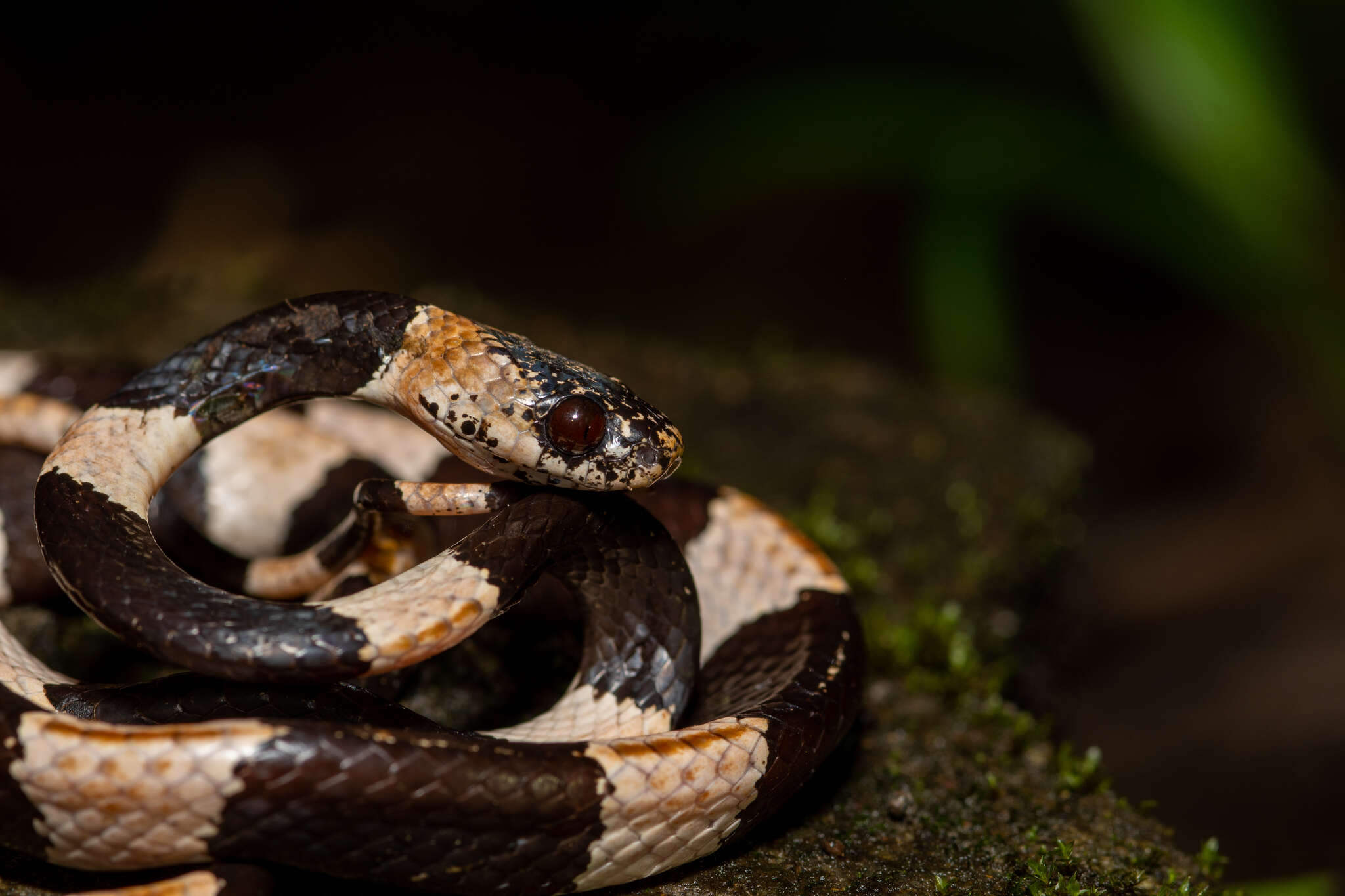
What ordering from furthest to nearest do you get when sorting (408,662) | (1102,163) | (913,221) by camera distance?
(913,221)
(1102,163)
(408,662)

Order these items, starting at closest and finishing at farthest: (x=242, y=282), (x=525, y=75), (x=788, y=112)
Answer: (x=242, y=282), (x=788, y=112), (x=525, y=75)

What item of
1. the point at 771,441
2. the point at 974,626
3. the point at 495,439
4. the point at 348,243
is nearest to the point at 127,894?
the point at 495,439

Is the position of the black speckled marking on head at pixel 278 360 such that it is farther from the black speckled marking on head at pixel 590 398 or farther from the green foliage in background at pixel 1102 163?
the green foliage in background at pixel 1102 163

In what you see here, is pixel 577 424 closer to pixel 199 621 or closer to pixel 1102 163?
pixel 199 621

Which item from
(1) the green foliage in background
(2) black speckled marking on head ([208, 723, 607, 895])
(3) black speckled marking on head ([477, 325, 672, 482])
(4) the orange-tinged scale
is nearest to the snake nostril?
(3) black speckled marking on head ([477, 325, 672, 482])

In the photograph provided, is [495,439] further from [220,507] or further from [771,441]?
[771,441]

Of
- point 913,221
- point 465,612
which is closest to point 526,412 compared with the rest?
point 465,612

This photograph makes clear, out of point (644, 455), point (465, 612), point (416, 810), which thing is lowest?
point (416, 810)
